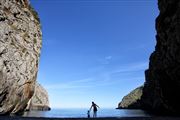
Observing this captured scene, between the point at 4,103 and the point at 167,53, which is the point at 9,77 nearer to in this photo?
the point at 4,103

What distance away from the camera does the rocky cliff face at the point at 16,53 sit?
52250mm

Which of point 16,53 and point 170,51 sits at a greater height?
point 170,51

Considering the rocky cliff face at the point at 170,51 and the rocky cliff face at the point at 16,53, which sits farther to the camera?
the rocky cliff face at the point at 170,51

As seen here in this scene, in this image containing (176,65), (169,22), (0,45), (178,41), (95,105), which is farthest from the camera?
(169,22)

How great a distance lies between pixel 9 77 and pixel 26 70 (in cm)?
901

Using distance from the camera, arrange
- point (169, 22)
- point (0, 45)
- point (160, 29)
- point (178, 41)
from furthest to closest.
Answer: point (160, 29)
point (169, 22)
point (178, 41)
point (0, 45)

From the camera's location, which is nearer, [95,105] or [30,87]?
[95,105]

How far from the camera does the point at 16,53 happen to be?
57750mm

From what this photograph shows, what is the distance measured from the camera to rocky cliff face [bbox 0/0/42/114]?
2057 inches

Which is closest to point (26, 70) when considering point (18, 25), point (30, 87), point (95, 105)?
point (30, 87)

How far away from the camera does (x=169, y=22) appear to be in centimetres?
6412

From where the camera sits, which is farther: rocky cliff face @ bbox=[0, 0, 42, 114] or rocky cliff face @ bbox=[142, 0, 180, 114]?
rocky cliff face @ bbox=[142, 0, 180, 114]

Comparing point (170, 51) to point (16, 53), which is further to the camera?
point (170, 51)

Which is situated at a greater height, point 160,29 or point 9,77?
point 160,29
